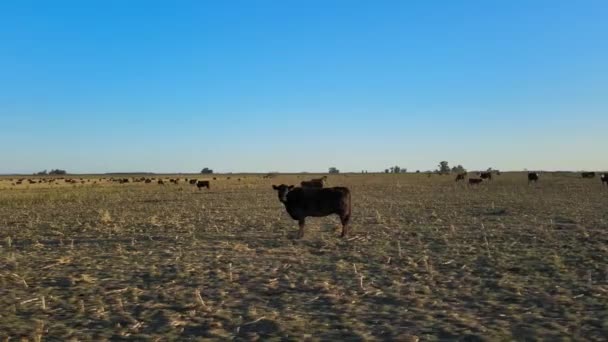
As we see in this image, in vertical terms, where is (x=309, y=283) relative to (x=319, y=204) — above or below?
below

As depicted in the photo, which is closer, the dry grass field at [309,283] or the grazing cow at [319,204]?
the dry grass field at [309,283]

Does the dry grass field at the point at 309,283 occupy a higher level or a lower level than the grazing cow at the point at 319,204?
lower

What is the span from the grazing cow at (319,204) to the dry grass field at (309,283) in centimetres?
71

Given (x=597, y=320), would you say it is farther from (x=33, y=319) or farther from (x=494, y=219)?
(x=494, y=219)

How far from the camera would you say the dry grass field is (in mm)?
6590

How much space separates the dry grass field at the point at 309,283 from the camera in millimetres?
6590

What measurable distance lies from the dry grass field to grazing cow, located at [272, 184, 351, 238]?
0.71 meters

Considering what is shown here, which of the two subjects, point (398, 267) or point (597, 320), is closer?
point (597, 320)

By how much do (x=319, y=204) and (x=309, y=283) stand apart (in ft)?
23.2

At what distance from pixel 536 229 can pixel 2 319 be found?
47.7 ft

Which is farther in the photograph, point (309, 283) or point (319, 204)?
point (319, 204)

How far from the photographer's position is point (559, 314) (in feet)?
23.2

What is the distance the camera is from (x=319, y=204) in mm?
16172

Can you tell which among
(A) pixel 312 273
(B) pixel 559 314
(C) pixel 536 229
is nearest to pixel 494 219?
(C) pixel 536 229
